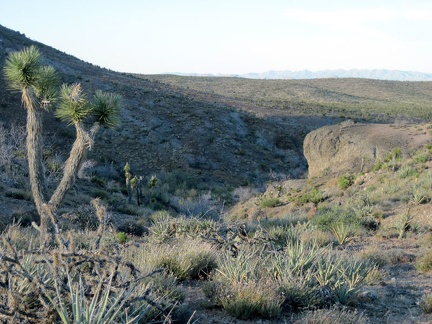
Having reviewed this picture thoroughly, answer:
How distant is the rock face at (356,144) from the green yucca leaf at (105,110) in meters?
13.8

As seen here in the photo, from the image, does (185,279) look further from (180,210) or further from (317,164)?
(317,164)

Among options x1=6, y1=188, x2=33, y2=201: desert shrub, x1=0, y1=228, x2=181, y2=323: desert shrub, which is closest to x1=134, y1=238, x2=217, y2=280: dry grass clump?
x1=0, y1=228, x2=181, y2=323: desert shrub

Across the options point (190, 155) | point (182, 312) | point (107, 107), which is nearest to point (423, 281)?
point (182, 312)

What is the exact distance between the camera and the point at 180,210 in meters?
22.8

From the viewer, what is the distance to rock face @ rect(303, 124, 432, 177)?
23.5 m

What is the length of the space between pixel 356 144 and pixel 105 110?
16.3 metres

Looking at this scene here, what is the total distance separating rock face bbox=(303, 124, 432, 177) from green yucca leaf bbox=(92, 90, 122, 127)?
45.4ft

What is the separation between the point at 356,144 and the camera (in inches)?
976

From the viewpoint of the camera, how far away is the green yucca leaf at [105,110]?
1184cm

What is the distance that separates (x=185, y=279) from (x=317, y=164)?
2108 centimetres

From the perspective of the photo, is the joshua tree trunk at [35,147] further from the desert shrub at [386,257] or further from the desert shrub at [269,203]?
the desert shrub at [269,203]

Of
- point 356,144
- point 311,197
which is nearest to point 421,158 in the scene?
point 311,197

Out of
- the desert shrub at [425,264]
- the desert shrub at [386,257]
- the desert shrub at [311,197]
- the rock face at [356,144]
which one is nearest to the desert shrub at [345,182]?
the desert shrub at [311,197]

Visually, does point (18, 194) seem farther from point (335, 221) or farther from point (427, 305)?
point (427, 305)
